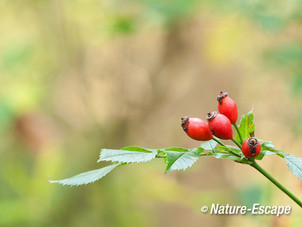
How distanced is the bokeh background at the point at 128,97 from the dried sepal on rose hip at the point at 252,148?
163cm

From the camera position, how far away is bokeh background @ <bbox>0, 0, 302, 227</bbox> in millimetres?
2785

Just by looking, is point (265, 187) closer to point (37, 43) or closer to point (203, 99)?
point (203, 99)

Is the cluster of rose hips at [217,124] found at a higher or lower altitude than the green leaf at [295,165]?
higher

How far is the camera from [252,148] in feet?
2.38

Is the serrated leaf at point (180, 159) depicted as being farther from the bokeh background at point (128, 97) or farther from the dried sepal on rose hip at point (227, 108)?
the bokeh background at point (128, 97)

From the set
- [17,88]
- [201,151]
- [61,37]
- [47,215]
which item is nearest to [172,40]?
[61,37]

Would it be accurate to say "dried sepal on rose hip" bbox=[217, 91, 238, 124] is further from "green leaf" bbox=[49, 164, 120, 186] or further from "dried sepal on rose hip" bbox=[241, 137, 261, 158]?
"green leaf" bbox=[49, 164, 120, 186]

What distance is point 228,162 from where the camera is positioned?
13.4 feet

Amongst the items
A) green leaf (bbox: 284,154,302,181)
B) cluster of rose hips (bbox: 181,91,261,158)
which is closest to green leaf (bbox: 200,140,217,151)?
cluster of rose hips (bbox: 181,91,261,158)

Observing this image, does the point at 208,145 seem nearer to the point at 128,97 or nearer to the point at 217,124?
the point at 217,124

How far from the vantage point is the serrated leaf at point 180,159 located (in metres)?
0.75

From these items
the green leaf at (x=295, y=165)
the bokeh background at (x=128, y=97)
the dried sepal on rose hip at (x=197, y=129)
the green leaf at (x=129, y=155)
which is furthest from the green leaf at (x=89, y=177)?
the bokeh background at (x=128, y=97)

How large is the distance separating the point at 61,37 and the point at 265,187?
1.91m

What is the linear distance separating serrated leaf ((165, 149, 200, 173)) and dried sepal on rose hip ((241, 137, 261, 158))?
85 millimetres
